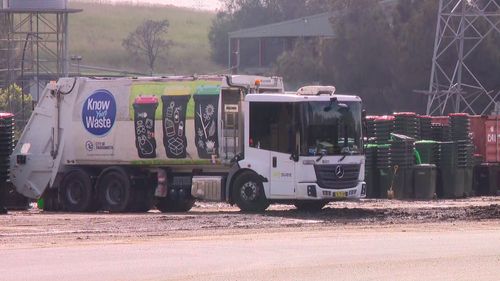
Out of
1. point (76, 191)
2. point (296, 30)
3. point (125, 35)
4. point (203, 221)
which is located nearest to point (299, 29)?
point (296, 30)

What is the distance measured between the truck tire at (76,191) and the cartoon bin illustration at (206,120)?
11.3 feet

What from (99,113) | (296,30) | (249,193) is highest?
(296,30)

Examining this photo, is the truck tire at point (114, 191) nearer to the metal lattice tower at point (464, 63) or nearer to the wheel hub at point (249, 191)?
the wheel hub at point (249, 191)

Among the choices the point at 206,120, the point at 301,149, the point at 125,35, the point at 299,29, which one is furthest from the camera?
the point at 125,35

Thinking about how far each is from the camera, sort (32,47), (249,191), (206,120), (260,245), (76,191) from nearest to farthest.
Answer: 1. (260,245)
2. (249,191)
3. (206,120)
4. (76,191)
5. (32,47)

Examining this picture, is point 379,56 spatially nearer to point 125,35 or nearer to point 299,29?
point 299,29

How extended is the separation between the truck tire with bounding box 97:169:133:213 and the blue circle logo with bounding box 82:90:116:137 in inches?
42.9

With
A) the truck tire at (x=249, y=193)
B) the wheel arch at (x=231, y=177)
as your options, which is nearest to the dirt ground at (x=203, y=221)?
the truck tire at (x=249, y=193)

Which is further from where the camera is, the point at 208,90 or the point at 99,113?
the point at 99,113

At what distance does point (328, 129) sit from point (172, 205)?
5.28 metres

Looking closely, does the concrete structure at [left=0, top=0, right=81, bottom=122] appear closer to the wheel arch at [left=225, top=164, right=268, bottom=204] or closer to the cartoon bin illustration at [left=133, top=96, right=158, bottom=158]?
the cartoon bin illustration at [left=133, top=96, right=158, bottom=158]

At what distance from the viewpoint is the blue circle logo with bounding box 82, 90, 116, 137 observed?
29438 mm

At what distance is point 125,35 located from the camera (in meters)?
88.1

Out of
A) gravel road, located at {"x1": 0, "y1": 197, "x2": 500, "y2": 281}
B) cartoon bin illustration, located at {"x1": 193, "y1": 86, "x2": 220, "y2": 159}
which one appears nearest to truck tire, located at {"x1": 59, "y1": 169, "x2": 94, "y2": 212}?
gravel road, located at {"x1": 0, "y1": 197, "x2": 500, "y2": 281}
